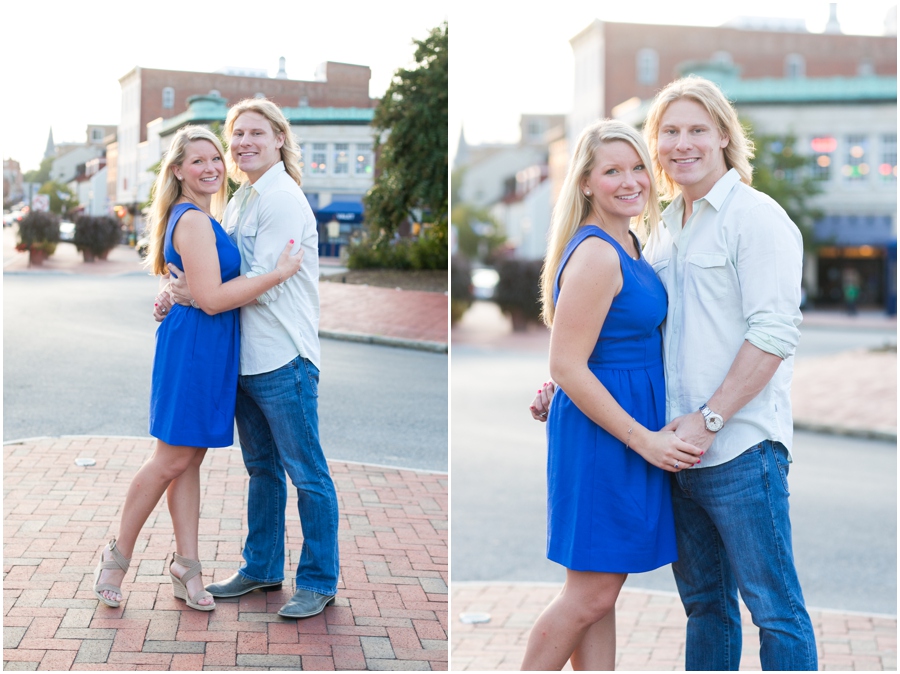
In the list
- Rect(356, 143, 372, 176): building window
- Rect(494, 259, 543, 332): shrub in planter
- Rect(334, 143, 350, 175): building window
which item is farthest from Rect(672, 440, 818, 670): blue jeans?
Rect(494, 259, 543, 332): shrub in planter

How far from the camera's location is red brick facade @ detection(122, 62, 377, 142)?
15.6 ft

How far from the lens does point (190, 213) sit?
377 centimetres

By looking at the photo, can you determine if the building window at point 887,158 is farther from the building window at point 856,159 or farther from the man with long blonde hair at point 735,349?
the man with long blonde hair at point 735,349

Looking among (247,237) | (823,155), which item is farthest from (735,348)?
(823,155)

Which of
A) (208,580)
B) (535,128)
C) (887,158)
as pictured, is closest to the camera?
(208,580)

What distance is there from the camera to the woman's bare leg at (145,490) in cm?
392

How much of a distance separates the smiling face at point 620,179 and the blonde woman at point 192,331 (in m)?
1.31

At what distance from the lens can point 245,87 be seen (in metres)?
5.04

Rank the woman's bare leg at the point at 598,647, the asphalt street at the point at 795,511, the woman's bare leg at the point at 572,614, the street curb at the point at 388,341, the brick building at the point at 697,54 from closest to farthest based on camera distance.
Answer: the woman's bare leg at the point at 572,614
the woman's bare leg at the point at 598,647
the asphalt street at the point at 795,511
the street curb at the point at 388,341
the brick building at the point at 697,54

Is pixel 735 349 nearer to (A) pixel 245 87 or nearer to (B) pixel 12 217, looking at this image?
(A) pixel 245 87

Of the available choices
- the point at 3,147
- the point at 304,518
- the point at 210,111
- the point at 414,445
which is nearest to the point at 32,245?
the point at 3,147

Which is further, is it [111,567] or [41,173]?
[41,173]

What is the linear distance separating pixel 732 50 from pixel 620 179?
55773 millimetres

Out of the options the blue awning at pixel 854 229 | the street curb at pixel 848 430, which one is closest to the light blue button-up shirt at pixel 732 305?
the street curb at pixel 848 430
